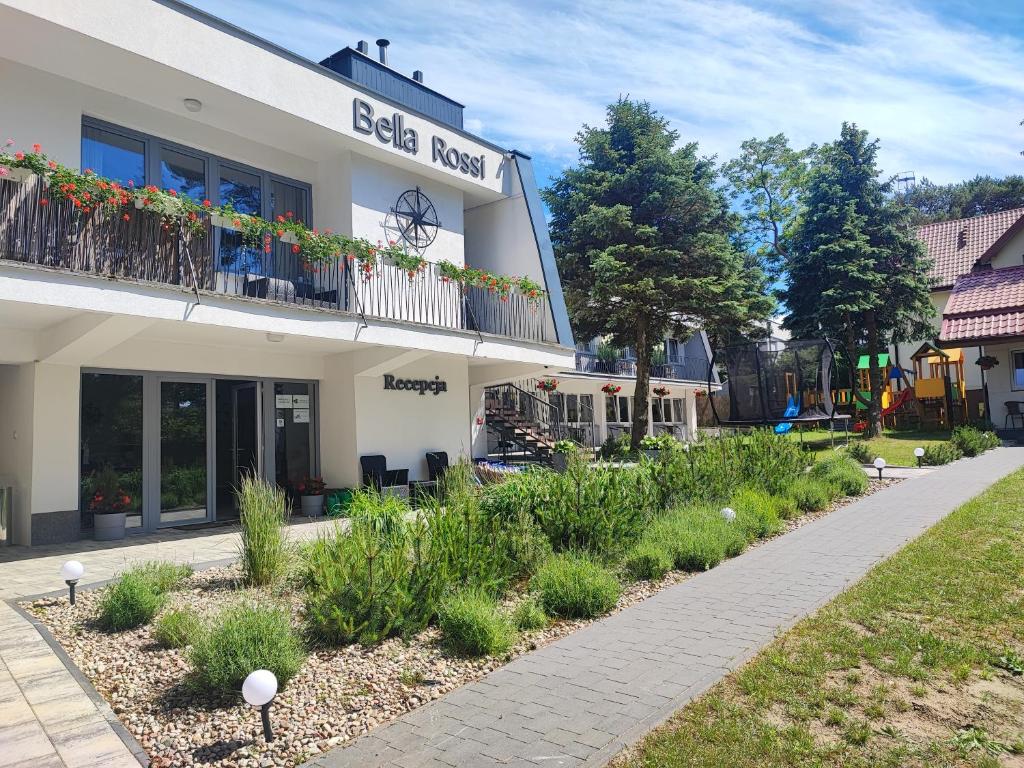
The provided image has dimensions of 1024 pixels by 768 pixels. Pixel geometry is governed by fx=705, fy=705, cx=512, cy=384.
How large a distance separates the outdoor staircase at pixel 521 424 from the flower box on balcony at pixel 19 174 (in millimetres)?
10902

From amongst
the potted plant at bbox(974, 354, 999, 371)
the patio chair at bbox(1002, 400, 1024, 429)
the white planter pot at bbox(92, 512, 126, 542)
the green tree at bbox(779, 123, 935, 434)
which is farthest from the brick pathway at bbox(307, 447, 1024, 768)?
the potted plant at bbox(974, 354, 999, 371)

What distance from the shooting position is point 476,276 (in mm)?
12570

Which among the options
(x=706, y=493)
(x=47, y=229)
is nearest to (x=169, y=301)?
(x=47, y=229)

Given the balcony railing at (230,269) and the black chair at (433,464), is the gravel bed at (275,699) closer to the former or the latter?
the balcony railing at (230,269)

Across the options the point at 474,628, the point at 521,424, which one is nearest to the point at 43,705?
the point at 474,628

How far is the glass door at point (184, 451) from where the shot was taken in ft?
34.2

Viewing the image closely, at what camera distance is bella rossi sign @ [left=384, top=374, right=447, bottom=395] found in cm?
1291

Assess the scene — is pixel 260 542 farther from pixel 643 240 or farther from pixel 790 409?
pixel 643 240

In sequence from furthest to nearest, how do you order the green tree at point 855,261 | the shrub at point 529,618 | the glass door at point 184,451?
the green tree at point 855,261, the glass door at point 184,451, the shrub at point 529,618

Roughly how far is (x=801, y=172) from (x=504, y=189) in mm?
26911

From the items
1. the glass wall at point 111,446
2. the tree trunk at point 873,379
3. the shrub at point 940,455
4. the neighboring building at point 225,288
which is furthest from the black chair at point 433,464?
the tree trunk at point 873,379

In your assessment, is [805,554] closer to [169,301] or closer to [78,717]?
[78,717]

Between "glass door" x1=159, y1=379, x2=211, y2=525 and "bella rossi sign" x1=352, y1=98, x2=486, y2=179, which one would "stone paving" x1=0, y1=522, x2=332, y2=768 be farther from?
"bella rossi sign" x1=352, y1=98, x2=486, y2=179

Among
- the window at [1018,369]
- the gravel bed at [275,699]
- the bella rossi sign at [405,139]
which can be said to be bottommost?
the gravel bed at [275,699]
